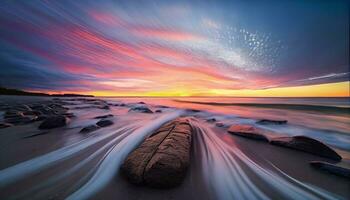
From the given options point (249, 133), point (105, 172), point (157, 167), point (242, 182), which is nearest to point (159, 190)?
point (157, 167)

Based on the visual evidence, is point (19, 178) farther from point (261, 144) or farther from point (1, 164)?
point (261, 144)

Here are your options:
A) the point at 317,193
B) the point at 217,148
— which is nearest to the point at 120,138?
the point at 217,148

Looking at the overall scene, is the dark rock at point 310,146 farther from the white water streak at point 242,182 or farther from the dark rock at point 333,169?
the white water streak at point 242,182

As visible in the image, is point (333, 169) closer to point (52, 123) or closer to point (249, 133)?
point (249, 133)

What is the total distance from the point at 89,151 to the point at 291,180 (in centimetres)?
461

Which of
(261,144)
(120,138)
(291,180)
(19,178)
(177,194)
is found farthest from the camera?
(120,138)

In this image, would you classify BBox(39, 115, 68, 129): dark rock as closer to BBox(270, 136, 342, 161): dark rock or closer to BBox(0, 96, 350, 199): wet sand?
BBox(0, 96, 350, 199): wet sand

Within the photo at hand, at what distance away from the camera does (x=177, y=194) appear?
2.05 meters

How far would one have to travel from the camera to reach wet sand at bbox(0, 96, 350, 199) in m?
2.12

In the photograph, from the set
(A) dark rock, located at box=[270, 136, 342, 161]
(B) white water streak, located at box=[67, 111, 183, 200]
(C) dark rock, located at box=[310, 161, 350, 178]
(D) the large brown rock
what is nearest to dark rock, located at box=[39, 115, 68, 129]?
(B) white water streak, located at box=[67, 111, 183, 200]

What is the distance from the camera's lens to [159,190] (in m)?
2.08

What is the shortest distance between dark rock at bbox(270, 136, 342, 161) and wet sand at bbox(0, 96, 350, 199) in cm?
18

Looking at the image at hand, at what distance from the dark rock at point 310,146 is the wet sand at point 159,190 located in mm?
184

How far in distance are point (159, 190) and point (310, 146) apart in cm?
419
